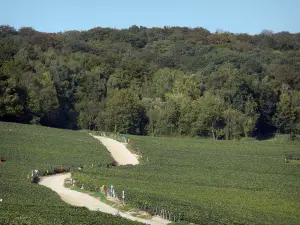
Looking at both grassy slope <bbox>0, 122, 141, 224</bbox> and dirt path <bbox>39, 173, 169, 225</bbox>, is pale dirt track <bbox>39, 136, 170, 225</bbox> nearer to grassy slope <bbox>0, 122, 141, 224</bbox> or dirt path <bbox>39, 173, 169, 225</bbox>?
dirt path <bbox>39, 173, 169, 225</bbox>

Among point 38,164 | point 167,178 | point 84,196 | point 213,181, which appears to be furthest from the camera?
point 38,164

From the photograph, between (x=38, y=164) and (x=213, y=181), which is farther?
(x=38, y=164)

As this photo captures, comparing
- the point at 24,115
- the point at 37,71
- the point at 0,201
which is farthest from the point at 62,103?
the point at 0,201

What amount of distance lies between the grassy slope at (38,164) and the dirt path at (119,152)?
157 cm

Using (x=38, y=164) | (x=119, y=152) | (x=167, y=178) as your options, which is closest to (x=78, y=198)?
(x=167, y=178)

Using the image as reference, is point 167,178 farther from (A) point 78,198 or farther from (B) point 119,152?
(B) point 119,152

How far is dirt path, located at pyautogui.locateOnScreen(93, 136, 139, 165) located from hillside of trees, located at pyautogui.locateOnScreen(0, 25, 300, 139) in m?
16.9

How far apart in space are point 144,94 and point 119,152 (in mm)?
41484

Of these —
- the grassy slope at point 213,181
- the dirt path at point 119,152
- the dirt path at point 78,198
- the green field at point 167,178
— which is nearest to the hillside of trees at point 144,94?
the green field at point 167,178

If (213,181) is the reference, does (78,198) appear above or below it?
below

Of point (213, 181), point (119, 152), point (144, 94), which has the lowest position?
point (213, 181)

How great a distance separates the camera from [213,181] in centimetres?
5075

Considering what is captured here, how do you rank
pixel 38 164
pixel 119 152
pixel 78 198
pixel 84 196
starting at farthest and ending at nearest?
pixel 119 152
pixel 38 164
pixel 84 196
pixel 78 198

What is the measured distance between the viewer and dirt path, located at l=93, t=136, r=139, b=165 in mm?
62500
